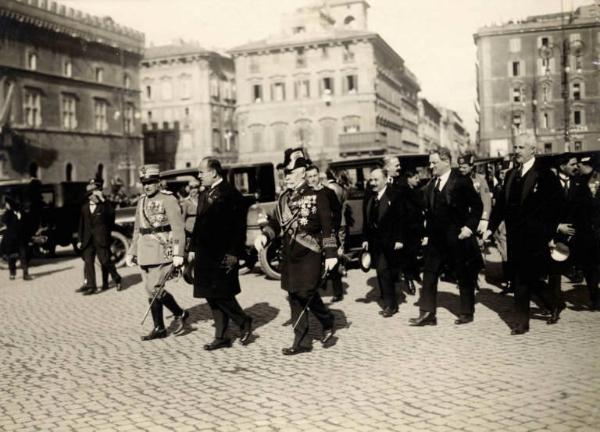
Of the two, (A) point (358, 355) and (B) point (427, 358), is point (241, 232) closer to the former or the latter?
(A) point (358, 355)

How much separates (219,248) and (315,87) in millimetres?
53603

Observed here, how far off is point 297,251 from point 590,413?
3121 mm

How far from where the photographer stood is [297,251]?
6688 millimetres

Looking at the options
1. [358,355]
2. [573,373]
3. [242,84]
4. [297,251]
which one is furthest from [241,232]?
[242,84]

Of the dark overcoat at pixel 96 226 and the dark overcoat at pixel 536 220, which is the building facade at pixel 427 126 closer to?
the dark overcoat at pixel 96 226

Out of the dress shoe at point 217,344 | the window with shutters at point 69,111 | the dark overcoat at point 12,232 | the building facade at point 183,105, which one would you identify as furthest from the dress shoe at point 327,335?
the building facade at point 183,105

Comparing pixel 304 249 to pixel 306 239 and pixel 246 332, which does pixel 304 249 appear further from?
pixel 246 332

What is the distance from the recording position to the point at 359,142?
55.9 m

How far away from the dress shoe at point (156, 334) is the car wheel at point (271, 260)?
177 inches

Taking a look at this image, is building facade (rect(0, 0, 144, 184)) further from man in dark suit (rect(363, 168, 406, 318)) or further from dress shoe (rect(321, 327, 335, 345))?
dress shoe (rect(321, 327, 335, 345))

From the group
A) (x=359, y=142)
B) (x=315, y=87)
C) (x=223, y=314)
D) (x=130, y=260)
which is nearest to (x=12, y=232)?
(x=130, y=260)

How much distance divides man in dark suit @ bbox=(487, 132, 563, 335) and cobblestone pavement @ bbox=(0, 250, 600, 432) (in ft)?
1.58

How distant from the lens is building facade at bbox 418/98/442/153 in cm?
9788

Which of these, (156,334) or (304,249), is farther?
(156,334)
